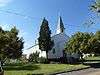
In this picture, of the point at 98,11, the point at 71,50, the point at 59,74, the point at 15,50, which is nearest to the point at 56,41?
the point at 71,50

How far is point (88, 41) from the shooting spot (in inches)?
1907

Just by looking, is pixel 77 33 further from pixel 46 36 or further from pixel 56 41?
pixel 56 41

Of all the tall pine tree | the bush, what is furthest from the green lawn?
the tall pine tree

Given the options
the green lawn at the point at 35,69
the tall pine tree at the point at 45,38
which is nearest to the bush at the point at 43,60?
the tall pine tree at the point at 45,38

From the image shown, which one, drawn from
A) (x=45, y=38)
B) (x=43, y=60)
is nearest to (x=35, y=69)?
(x=43, y=60)

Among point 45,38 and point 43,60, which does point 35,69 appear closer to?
point 43,60

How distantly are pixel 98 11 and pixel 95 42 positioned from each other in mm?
37492

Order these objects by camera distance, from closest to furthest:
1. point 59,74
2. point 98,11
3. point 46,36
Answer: point 98,11
point 59,74
point 46,36

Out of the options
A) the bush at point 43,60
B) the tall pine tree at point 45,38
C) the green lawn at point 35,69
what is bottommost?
the green lawn at point 35,69

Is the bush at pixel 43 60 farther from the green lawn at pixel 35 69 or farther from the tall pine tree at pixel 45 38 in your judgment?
the green lawn at pixel 35 69

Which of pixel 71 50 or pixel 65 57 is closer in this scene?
pixel 71 50

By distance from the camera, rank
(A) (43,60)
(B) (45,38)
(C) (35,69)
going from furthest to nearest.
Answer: (B) (45,38)
(A) (43,60)
(C) (35,69)

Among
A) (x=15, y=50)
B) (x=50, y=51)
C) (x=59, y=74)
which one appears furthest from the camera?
(x=50, y=51)

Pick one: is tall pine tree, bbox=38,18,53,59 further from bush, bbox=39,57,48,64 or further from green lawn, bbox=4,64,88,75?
green lawn, bbox=4,64,88,75
